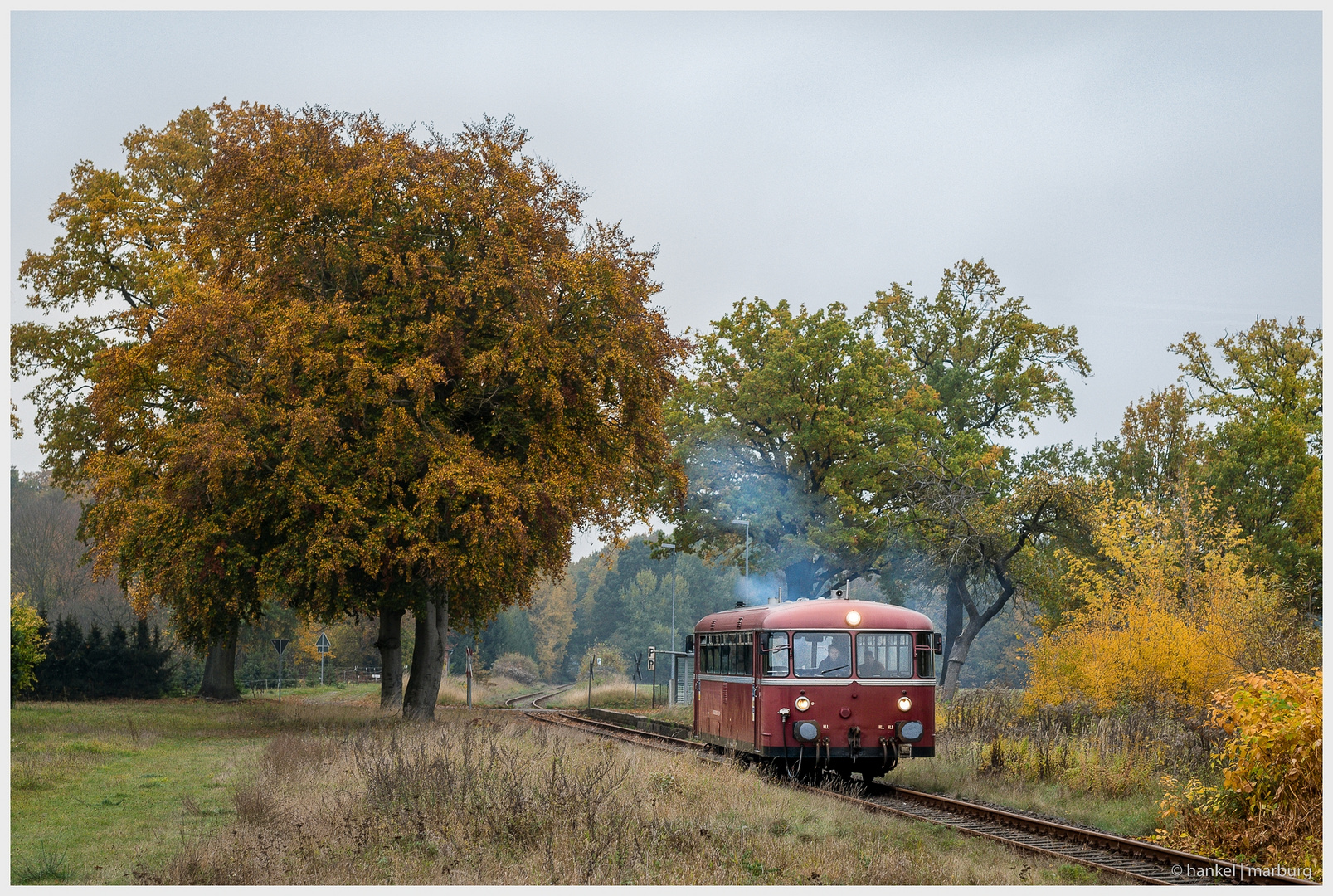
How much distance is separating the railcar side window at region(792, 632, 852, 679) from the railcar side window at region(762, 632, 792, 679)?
0.10 m

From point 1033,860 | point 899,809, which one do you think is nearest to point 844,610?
point 899,809

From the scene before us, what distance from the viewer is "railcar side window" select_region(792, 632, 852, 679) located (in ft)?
57.6

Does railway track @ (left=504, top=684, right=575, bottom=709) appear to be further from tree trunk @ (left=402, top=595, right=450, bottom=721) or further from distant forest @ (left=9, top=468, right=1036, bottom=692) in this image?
tree trunk @ (left=402, top=595, right=450, bottom=721)

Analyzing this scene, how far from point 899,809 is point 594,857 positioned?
6628 millimetres

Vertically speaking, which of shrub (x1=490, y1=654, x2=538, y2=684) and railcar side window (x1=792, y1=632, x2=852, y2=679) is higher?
railcar side window (x1=792, y1=632, x2=852, y2=679)

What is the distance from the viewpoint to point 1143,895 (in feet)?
33.1

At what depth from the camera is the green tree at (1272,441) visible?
1566 inches

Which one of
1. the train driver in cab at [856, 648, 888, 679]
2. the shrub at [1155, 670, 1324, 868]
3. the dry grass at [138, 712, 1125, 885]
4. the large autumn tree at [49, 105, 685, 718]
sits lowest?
the dry grass at [138, 712, 1125, 885]

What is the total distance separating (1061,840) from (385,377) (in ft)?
48.6

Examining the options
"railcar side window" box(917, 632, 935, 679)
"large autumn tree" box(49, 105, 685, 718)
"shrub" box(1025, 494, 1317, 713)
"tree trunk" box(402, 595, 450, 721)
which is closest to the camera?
"railcar side window" box(917, 632, 935, 679)

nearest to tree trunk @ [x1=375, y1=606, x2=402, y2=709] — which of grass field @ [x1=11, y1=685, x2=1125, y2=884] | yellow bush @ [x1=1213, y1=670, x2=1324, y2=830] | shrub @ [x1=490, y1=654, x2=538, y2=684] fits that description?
grass field @ [x1=11, y1=685, x2=1125, y2=884]

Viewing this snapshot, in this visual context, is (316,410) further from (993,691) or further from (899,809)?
(993,691)

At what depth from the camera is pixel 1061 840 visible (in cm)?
1318

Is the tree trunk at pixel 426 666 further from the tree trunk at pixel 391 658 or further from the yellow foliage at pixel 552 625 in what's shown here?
the yellow foliage at pixel 552 625
